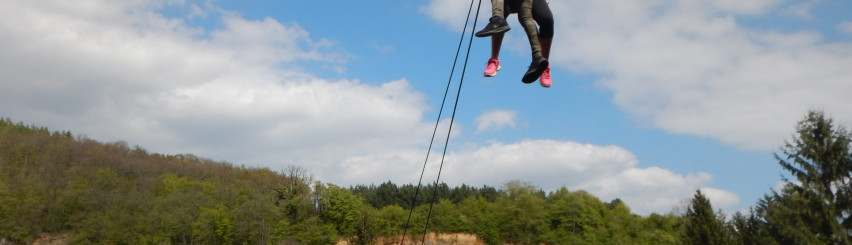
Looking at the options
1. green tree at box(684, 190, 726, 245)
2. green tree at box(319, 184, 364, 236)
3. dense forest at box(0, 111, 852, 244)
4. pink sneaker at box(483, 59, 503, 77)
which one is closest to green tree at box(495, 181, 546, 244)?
dense forest at box(0, 111, 852, 244)

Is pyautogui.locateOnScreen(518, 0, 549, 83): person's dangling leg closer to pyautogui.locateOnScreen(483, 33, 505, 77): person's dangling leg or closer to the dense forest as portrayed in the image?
pyautogui.locateOnScreen(483, 33, 505, 77): person's dangling leg

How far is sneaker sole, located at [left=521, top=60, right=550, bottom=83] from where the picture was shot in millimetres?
5789

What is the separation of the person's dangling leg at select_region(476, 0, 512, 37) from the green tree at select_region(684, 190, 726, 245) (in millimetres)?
33177

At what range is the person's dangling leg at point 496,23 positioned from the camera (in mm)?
5691

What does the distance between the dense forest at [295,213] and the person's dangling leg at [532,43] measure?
27.2 m

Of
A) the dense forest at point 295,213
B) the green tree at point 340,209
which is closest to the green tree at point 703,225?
the dense forest at point 295,213

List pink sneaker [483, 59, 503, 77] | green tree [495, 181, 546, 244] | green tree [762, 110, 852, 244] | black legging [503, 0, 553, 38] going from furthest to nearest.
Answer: green tree [495, 181, 546, 244]
green tree [762, 110, 852, 244]
pink sneaker [483, 59, 503, 77]
black legging [503, 0, 553, 38]

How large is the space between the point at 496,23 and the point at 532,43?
0.41 metres

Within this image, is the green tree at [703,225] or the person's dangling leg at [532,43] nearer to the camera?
the person's dangling leg at [532,43]

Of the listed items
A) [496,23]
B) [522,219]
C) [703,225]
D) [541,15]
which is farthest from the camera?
[522,219]

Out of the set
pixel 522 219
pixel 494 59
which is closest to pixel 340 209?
pixel 522 219

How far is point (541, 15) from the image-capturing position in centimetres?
605

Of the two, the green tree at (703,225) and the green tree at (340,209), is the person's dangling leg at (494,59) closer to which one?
the green tree at (703,225)

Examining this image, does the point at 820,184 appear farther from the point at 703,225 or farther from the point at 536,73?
the point at 536,73
